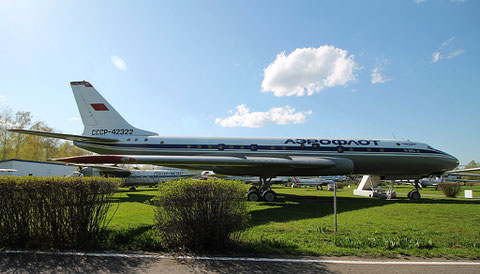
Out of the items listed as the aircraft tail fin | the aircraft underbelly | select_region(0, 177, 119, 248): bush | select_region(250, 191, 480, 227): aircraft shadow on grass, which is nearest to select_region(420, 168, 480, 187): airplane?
the aircraft underbelly

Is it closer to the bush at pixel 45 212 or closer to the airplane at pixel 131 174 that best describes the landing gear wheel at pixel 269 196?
the bush at pixel 45 212

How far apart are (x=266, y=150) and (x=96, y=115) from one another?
10.8 metres

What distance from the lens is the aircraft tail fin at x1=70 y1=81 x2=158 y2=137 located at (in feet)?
51.9

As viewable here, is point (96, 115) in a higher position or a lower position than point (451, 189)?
higher

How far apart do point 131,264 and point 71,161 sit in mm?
6707

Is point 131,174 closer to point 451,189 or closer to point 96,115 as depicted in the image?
point 96,115

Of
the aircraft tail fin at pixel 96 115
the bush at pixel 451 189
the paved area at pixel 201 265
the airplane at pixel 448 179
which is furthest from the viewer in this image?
the airplane at pixel 448 179

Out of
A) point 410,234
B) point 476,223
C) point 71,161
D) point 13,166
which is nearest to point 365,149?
point 476,223

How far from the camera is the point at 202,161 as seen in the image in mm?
11414

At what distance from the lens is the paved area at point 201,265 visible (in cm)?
409

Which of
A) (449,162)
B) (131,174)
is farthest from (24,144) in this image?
(449,162)

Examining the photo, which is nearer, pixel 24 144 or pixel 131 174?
pixel 131 174

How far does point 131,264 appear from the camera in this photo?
14.1 ft

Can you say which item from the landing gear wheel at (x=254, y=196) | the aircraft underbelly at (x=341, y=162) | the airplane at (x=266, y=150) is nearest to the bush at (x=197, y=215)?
the airplane at (x=266, y=150)
